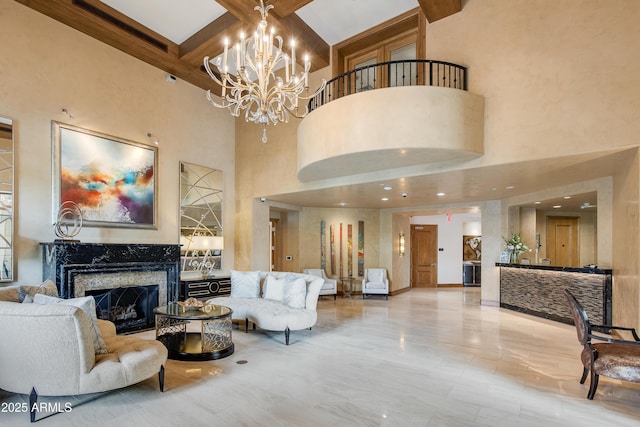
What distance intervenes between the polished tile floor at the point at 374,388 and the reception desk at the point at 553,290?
26.1 inches

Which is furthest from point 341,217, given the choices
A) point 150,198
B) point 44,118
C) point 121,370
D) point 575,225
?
point 121,370

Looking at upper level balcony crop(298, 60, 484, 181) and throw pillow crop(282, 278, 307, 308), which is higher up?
upper level balcony crop(298, 60, 484, 181)

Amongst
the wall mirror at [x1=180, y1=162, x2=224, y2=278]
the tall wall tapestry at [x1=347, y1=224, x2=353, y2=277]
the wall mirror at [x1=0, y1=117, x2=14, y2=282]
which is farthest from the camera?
the tall wall tapestry at [x1=347, y1=224, x2=353, y2=277]

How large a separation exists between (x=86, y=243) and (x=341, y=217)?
6698 mm

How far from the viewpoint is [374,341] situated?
5.23 m

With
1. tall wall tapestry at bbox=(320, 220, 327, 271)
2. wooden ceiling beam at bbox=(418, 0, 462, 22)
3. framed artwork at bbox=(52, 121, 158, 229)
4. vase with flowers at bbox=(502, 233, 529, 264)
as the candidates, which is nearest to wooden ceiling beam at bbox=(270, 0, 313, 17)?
wooden ceiling beam at bbox=(418, 0, 462, 22)

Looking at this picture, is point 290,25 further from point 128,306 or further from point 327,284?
point 327,284

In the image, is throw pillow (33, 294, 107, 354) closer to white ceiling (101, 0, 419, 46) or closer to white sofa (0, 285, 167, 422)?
white sofa (0, 285, 167, 422)

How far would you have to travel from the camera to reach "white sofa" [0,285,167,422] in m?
2.74

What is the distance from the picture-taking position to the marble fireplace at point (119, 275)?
17.0 ft

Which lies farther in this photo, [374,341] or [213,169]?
[213,169]

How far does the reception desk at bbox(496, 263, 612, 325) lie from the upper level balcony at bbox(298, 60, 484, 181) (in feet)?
10.7

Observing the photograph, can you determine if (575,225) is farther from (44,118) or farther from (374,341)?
(44,118)

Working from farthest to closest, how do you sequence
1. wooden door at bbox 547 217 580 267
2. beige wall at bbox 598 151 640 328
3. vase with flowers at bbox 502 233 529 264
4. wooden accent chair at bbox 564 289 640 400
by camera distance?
wooden door at bbox 547 217 580 267 < vase with flowers at bbox 502 233 529 264 < beige wall at bbox 598 151 640 328 < wooden accent chair at bbox 564 289 640 400
